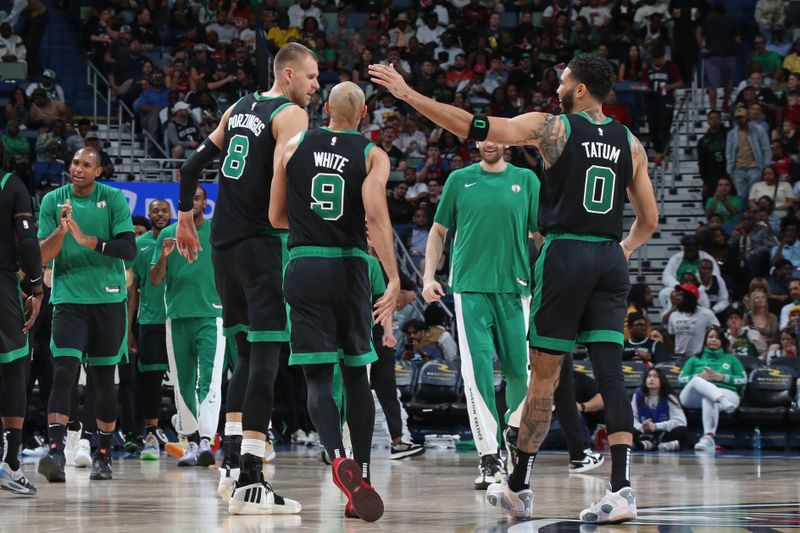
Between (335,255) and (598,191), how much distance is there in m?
1.39

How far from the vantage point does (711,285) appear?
16562mm

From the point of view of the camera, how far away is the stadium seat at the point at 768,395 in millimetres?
13805

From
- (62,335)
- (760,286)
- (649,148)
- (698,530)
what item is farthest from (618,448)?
(649,148)

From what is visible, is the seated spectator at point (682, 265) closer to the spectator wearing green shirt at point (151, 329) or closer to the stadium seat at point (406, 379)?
the stadium seat at point (406, 379)

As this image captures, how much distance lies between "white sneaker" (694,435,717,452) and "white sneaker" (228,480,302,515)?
314 inches

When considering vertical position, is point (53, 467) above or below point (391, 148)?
below

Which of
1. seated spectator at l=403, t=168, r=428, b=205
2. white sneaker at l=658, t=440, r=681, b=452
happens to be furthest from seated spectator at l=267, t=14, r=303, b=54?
white sneaker at l=658, t=440, r=681, b=452

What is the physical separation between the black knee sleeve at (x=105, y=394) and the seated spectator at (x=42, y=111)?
38.8ft

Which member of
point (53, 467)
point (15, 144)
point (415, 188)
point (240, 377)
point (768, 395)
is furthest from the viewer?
point (15, 144)

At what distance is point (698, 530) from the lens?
18.8ft

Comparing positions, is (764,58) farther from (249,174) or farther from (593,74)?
(249,174)

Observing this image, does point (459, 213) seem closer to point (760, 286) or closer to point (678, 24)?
point (760, 286)

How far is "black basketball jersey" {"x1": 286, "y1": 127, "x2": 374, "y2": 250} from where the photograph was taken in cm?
653

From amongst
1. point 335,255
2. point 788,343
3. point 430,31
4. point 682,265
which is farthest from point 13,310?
point 430,31
